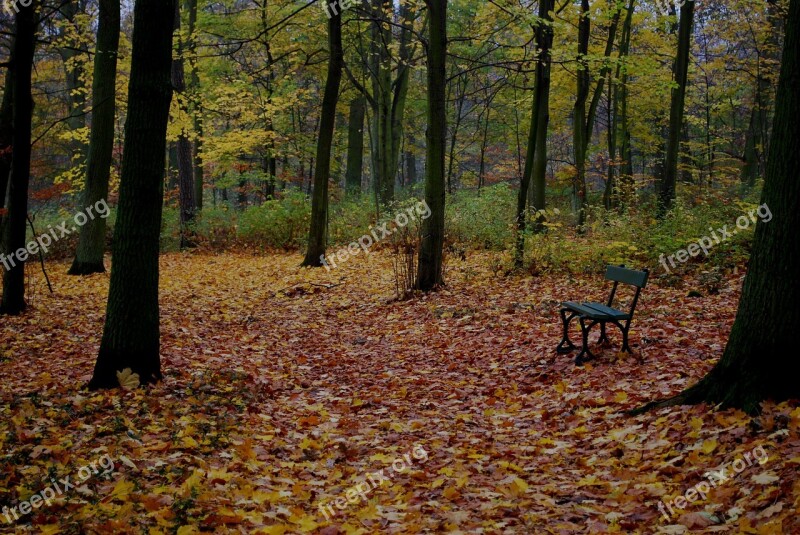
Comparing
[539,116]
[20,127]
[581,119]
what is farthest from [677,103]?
[20,127]

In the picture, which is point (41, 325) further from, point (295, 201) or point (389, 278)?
point (295, 201)

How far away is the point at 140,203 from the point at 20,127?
4.77m

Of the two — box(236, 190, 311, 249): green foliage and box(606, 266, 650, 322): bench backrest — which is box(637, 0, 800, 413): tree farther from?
box(236, 190, 311, 249): green foliage

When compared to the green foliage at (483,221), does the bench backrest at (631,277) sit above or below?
below

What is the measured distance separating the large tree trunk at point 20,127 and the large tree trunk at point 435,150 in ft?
21.6

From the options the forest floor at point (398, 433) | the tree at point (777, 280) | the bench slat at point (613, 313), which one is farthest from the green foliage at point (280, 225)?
the tree at point (777, 280)

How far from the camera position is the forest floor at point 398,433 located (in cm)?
364

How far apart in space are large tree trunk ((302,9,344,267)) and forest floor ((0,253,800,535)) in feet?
18.9

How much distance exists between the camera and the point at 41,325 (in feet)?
30.5

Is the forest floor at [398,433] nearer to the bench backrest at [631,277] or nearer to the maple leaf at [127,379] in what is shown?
the maple leaf at [127,379]

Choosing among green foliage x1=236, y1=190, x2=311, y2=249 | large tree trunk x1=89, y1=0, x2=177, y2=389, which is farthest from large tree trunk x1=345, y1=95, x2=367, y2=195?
large tree trunk x1=89, y1=0, x2=177, y2=389

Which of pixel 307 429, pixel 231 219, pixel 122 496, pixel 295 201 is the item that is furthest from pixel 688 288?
pixel 231 219

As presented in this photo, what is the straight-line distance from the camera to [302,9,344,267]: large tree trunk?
1431cm

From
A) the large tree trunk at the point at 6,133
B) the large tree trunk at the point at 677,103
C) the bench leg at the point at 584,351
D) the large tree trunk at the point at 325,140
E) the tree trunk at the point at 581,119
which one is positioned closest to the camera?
the bench leg at the point at 584,351
